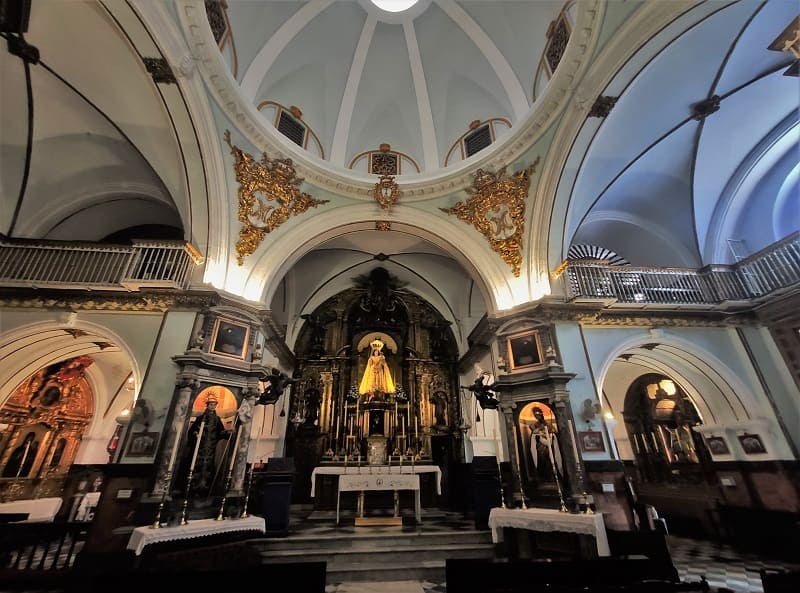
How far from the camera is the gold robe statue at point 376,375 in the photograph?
39.6 feet

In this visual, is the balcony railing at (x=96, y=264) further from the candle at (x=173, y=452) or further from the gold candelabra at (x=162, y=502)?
the gold candelabra at (x=162, y=502)

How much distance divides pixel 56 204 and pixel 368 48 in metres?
9.64

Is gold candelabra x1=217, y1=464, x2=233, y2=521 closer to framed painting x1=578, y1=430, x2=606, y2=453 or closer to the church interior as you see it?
the church interior

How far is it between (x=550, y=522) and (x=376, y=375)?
7166 mm

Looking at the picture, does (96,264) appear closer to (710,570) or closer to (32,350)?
(32,350)

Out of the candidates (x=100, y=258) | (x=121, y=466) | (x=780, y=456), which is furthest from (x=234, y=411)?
(x=780, y=456)

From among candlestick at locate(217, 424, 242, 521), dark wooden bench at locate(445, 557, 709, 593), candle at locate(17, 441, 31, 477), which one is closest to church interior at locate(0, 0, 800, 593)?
candle at locate(17, 441, 31, 477)

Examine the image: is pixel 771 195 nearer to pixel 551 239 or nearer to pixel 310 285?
pixel 551 239

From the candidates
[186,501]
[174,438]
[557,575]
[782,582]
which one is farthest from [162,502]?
[782,582]

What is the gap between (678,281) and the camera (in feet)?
30.1

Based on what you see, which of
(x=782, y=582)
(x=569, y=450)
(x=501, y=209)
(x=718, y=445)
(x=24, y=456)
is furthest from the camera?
(x=24, y=456)

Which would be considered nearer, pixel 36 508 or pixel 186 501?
pixel 186 501

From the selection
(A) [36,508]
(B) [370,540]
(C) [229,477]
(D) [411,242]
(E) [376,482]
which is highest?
(D) [411,242]

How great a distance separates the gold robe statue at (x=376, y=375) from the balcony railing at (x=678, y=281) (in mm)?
6774
